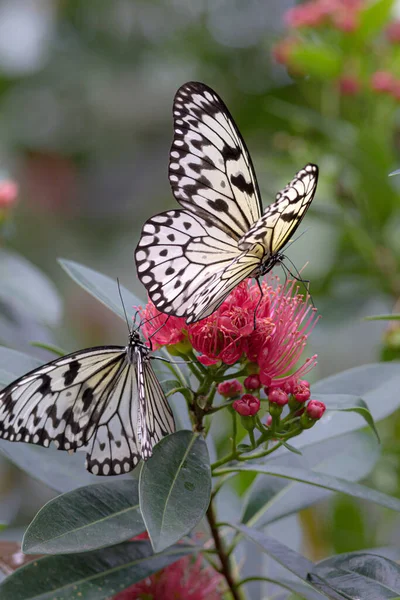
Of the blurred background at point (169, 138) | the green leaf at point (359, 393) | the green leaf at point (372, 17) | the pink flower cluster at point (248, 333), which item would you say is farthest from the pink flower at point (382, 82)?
the pink flower cluster at point (248, 333)

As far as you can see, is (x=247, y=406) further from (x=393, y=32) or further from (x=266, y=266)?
(x=393, y=32)

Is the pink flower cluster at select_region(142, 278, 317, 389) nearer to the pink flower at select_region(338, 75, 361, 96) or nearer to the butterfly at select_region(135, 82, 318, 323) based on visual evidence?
the butterfly at select_region(135, 82, 318, 323)

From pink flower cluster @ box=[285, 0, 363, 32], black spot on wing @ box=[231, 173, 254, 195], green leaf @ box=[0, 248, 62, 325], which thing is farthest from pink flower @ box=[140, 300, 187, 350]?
pink flower cluster @ box=[285, 0, 363, 32]

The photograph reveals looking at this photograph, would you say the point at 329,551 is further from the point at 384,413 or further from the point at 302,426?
the point at 302,426

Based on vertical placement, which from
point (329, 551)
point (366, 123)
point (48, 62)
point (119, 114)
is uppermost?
point (48, 62)

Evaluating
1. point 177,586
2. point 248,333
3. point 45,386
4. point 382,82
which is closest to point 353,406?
point 248,333

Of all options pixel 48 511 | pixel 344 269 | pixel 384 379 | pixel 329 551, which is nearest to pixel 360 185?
pixel 344 269

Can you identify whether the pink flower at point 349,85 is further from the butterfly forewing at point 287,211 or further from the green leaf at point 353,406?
the green leaf at point 353,406

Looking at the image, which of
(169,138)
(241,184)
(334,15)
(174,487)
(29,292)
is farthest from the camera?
(169,138)
